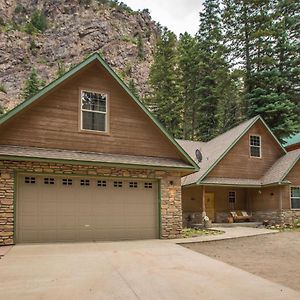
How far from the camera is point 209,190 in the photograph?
72.8ft

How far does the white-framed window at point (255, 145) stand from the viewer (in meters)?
22.8

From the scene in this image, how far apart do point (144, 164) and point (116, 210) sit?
200 centimetres

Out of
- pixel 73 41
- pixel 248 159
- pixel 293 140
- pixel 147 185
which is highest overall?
pixel 73 41

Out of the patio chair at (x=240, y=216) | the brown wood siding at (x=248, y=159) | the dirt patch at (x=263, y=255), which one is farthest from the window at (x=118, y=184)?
the patio chair at (x=240, y=216)

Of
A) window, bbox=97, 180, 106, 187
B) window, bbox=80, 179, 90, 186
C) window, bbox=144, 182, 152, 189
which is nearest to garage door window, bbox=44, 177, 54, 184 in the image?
window, bbox=80, 179, 90, 186

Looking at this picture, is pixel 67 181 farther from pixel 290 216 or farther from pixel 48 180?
pixel 290 216

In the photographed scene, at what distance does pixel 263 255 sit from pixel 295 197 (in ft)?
39.8

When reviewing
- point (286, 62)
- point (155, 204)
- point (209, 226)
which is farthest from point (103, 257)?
point (286, 62)

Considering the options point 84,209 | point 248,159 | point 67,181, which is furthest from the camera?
point 248,159

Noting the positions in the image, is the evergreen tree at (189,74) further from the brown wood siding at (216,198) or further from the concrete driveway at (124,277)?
the concrete driveway at (124,277)

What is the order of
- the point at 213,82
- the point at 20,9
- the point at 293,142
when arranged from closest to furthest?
the point at 293,142
the point at 213,82
the point at 20,9

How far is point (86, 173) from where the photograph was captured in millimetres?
12750

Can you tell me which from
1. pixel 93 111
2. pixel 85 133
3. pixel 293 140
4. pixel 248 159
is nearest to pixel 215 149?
pixel 248 159

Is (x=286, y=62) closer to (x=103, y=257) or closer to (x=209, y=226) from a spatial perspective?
(x=209, y=226)
